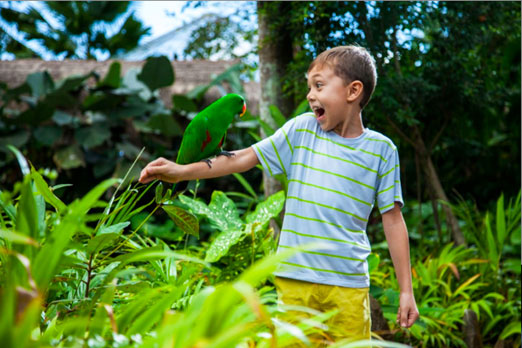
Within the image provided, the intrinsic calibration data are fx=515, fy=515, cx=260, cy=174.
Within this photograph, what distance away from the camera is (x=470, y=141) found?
473cm

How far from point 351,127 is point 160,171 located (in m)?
0.59

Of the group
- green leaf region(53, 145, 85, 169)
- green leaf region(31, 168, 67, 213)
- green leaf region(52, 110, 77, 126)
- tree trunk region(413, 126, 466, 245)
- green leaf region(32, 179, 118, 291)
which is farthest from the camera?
green leaf region(52, 110, 77, 126)

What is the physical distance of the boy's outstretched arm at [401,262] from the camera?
148 centimetres

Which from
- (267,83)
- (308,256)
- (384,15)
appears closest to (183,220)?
(308,256)

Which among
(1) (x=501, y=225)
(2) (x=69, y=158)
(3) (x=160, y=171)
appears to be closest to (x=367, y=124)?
(1) (x=501, y=225)

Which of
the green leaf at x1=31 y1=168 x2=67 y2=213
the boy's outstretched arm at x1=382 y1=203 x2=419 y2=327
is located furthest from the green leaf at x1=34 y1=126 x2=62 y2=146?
the boy's outstretched arm at x1=382 y1=203 x2=419 y2=327

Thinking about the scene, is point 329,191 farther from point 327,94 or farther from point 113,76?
point 113,76

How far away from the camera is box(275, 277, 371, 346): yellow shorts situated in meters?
1.44

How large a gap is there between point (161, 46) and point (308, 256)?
28.7 ft

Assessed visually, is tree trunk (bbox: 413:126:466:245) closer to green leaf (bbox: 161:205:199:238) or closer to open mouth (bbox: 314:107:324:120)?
open mouth (bbox: 314:107:324:120)

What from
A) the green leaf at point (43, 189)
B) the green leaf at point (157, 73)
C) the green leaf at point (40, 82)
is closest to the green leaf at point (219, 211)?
the green leaf at point (43, 189)

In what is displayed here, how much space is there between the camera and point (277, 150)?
1531mm

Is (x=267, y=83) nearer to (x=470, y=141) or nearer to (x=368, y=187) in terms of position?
(x=368, y=187)

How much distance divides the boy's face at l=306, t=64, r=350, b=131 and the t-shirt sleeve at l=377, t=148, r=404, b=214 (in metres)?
0.21
